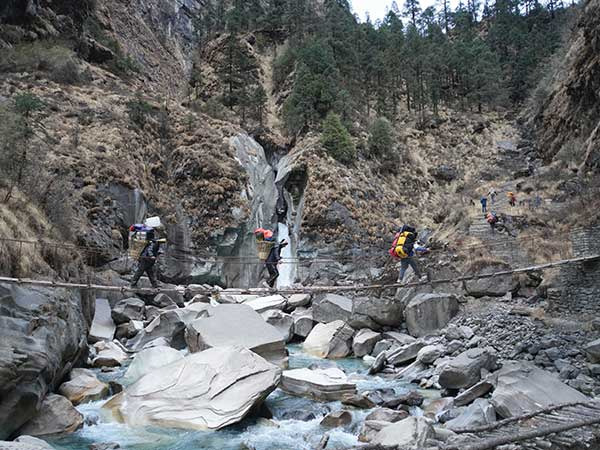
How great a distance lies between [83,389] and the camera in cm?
774

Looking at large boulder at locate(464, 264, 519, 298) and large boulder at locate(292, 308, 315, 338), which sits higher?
large boulder at locate(464, 264, 519, 298)

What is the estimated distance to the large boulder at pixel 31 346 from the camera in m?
5.86

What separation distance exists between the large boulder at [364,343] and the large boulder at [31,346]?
6.68 m

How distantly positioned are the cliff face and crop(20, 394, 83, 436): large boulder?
16.5 m

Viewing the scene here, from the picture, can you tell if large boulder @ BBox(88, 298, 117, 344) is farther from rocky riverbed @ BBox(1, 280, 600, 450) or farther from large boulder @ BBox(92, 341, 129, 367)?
large boulder @ BBox(92, 341, 129, 367)

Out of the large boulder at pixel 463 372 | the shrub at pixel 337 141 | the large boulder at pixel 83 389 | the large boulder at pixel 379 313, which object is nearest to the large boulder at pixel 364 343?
the large boulder at pixel 379 313

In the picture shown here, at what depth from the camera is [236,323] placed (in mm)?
10078

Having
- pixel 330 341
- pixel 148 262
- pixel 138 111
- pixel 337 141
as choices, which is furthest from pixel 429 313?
pixel 138 111

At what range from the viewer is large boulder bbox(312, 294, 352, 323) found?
46.0 ft

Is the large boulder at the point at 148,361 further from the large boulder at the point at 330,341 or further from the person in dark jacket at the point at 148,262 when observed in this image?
the large boulder at the point at 330,341

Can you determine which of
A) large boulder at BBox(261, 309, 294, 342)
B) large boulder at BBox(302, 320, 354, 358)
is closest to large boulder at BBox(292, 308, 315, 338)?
large boulder at BBox(261, 309, 294, 342)

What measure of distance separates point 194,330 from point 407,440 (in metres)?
5.89

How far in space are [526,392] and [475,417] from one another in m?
0.99

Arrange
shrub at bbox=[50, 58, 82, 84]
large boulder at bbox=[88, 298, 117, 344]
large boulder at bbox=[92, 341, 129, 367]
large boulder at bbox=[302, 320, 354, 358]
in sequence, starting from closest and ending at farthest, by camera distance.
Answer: large boulder at bbox=[92, 341, 129, 367] → large boulder at bbox=[88, 298, 117, 344] → large boulder at bbox=[302, 320, 354, 358] → shrub at bbox=[50, 58, 82, 84]
